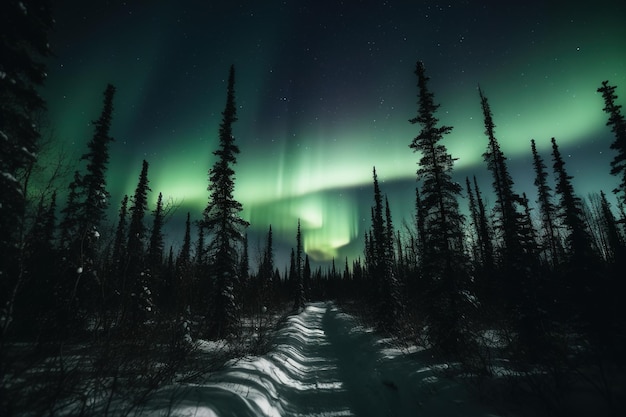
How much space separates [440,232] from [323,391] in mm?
8694

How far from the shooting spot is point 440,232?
12984 mm

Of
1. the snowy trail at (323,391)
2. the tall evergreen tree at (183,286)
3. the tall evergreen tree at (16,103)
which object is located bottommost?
the snowy trail at (323,391)

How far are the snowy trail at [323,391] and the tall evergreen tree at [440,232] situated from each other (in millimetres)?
1945

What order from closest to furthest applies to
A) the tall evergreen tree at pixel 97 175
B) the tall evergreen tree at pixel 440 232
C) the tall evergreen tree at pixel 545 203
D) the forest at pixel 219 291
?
the forest at pixel 219 291 → the tall evergreen tree at pixel 440 232 → the tall evergreen tree at pixel 97 175 → the tall evergreen tree at pixel 545 203

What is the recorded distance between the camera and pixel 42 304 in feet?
26.0

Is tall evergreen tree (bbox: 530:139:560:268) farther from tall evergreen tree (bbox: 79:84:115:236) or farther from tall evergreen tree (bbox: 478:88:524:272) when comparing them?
tall evergreen tree (bbox: 79:84:115:236)

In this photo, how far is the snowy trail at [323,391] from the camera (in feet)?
17.6

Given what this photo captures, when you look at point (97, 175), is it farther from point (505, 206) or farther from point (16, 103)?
point (505, 206)

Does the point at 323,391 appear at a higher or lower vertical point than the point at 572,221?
lower

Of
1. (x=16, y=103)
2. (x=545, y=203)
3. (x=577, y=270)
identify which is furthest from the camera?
(x=545, y=203)

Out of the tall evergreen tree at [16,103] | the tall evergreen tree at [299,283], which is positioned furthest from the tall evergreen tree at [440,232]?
the tall evergreen tree at [299,283]

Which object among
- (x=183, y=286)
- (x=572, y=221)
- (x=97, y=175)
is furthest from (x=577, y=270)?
(x=97, y=175)

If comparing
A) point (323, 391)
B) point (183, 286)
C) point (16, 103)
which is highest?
point (16, 103)

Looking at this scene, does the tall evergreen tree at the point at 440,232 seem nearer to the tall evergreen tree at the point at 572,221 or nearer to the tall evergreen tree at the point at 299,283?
the tall evergreen tree at the point at 572,221
